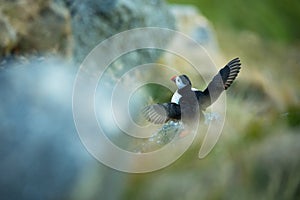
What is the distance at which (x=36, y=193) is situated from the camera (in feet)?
3.87

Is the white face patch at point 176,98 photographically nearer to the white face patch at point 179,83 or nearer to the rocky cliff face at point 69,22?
the white face patch at point 179,83

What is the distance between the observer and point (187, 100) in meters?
1.25

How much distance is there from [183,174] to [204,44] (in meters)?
0.51

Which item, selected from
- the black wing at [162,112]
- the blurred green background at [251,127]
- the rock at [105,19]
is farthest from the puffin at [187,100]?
the rock at [105,19]

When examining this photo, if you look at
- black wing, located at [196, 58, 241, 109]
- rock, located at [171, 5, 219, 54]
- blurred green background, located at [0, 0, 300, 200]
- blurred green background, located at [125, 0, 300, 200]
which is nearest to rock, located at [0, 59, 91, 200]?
blurred green background, located at [0, 0, 300, 200]

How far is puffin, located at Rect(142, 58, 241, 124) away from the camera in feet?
4.04

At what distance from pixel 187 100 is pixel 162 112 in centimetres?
6

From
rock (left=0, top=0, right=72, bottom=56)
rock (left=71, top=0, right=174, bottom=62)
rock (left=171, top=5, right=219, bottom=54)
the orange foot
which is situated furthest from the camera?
rock (left=171, top=5, right=219, bottom=54)

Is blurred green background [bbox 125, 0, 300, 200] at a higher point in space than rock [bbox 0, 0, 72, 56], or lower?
lower

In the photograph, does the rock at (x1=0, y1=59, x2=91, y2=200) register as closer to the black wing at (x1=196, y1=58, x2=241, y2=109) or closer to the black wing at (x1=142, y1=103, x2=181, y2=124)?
the black wing at (x1=142, y1=103, x2=181, y2=124)

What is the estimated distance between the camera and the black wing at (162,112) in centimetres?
122

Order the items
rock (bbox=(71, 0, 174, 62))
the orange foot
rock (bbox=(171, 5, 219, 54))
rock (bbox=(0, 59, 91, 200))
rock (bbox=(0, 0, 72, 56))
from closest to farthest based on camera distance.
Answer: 1. rock (bbox=(0, 59, 91, 200))
2. the orange foot
3. rock (bbox=(0, 0, 72, 56))
4. rock (bbox=(71, 0, 174, 62))
5. rock (bbox=(171, 5, 219, 54))

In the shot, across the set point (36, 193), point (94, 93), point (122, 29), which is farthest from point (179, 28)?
point (36, 193)

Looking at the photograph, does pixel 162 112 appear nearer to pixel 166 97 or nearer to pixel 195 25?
pixel 166 97
